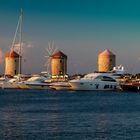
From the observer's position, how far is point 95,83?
127625 millimetres

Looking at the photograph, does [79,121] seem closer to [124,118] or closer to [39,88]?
[124,118]

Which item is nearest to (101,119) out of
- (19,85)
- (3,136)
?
(3,136)

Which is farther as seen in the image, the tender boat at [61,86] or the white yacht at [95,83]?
the tender boat at [61,86]

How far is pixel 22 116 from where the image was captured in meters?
52.3

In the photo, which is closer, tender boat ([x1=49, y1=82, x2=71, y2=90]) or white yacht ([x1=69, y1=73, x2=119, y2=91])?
white yacht ([x1=69, y1=73, x2=119, y2=91])

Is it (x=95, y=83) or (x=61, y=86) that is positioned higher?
(x=95, y=83)

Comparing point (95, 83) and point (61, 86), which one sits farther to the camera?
point (61, 86)

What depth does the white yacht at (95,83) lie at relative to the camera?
5005 inches

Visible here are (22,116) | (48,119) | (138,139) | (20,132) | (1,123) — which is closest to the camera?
(138,139)

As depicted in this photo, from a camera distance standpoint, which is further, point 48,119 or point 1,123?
point 48,119

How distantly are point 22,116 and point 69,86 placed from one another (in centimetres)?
8410

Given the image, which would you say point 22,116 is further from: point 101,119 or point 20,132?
point 20,132

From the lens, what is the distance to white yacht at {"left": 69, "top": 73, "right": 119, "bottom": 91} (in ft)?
417

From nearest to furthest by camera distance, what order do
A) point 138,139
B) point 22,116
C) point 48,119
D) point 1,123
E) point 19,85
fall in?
point 138,139, point 1,123, point 48,119, point 22,116, point 19,85
